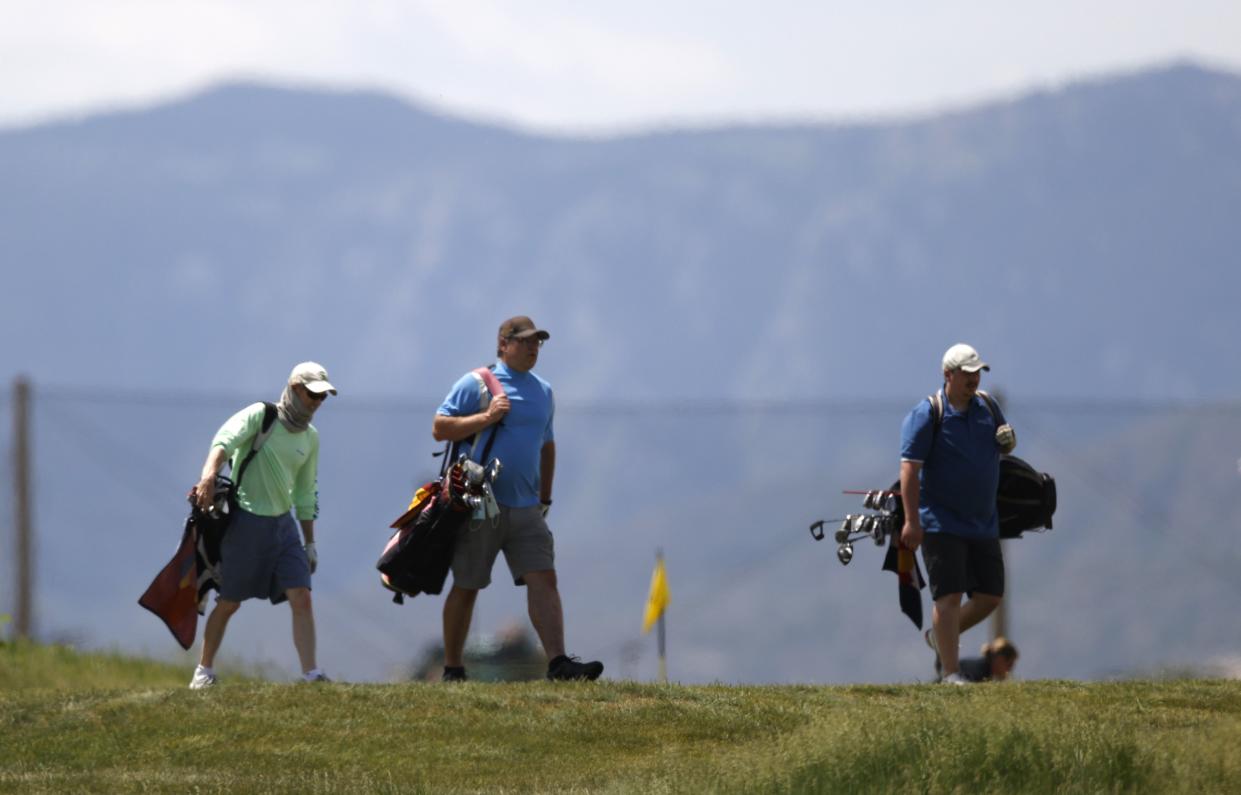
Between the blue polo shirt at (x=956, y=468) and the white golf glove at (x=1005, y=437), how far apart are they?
0.03m

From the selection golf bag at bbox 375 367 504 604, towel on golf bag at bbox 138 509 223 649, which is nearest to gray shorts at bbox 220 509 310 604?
towel on golf bag at bbox 138 509 223 649

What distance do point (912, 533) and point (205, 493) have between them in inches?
146

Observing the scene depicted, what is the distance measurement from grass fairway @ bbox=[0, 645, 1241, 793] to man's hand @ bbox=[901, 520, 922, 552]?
86 cm

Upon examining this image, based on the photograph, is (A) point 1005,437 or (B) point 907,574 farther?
(B) point 907,574

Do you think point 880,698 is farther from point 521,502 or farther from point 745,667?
point 745,667

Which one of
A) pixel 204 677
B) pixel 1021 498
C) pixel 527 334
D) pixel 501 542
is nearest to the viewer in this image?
pixel 527 334

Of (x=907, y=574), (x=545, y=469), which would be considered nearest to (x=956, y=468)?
(x=907, y=574)

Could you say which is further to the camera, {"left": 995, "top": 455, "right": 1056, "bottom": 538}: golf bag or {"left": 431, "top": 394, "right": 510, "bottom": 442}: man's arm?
{"left": 995, "top": 455, "right": 1056, "bottom": 538}: golf bag

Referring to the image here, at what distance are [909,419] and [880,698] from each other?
5.76ft

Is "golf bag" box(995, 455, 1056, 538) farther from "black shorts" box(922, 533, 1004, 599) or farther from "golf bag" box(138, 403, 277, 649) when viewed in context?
"golf bag" box(138, 403, 277, 649)

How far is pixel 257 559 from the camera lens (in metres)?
12.5

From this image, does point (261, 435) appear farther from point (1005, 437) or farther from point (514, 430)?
point (1005, 437)

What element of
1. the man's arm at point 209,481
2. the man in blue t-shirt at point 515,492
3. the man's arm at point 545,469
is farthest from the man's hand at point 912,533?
the man's arm at point 209,481

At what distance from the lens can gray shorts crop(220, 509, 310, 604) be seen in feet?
40.9
